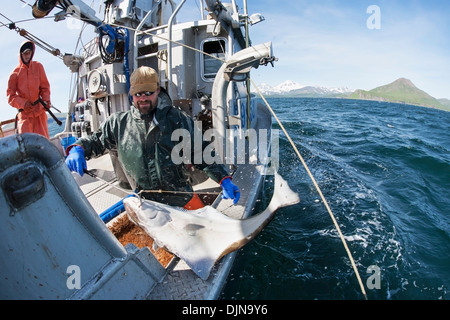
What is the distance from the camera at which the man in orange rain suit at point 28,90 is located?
4766mm

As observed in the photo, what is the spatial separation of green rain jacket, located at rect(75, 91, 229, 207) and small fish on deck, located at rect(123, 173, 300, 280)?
20.5 inches

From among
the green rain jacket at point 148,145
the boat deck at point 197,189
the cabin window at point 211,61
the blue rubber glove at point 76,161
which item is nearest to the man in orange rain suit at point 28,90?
the boat deck at point 197,189

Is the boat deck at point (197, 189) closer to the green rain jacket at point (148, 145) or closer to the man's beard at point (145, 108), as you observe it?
the green rain jacket at point (148, 145)

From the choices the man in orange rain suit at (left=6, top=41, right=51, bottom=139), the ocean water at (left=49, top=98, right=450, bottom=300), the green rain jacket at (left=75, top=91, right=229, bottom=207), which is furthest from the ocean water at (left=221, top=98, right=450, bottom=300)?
the man in orange rain suit at (left=6, top=41, right=51, bottom=139)

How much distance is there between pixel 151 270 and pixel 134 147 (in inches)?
58.8

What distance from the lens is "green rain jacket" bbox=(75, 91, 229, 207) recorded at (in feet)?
9.43

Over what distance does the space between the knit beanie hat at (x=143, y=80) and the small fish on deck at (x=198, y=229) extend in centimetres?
125

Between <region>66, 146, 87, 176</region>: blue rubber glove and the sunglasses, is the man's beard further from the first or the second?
<region>66, 146, 87, 176</region>: blue rubber glove

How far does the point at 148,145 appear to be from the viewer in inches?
113

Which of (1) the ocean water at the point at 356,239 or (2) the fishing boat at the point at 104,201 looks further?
(1) the ocean water at the point at 356,239

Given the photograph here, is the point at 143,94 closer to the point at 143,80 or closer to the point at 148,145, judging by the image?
the point at 143,80

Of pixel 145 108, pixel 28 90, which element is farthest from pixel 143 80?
pixel 28 90
